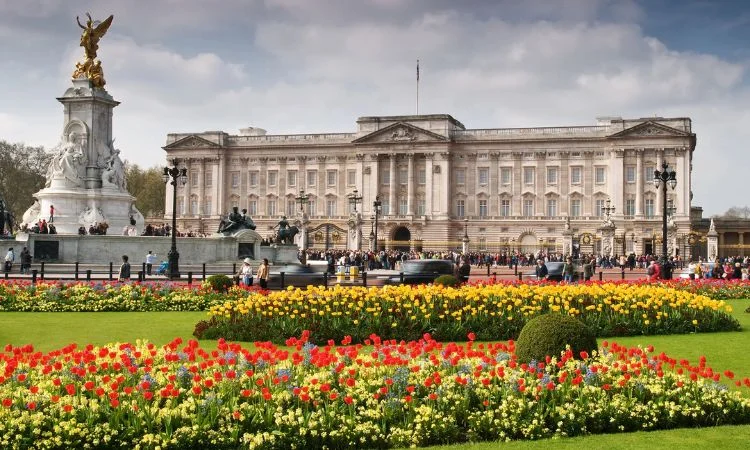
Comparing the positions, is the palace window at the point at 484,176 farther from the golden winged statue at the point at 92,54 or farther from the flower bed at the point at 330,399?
the flower bed at the point at 330,399

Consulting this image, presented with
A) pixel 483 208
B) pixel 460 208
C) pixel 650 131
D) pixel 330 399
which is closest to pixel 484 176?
pixel 483 208

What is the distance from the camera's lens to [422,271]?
1080 inches

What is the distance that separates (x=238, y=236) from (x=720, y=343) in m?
Answer: 26.1

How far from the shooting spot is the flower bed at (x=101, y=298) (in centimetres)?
1962

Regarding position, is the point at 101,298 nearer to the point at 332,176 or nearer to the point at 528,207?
the point at 528,207

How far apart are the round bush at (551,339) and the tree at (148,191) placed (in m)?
95.0

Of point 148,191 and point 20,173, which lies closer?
point 20,173

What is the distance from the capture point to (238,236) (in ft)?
124

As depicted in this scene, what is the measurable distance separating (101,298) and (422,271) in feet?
36.2

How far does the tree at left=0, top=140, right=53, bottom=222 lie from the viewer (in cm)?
7981

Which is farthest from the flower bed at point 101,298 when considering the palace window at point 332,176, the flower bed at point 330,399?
the palace window at point 332,176

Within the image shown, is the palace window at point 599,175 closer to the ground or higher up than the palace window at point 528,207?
higher up

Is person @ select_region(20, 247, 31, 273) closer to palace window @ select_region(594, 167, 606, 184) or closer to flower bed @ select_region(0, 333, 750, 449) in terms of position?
flower bed @ select_region(0, 333, 750, 449)

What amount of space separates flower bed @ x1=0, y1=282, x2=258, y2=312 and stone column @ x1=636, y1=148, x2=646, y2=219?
6793 centimetres
